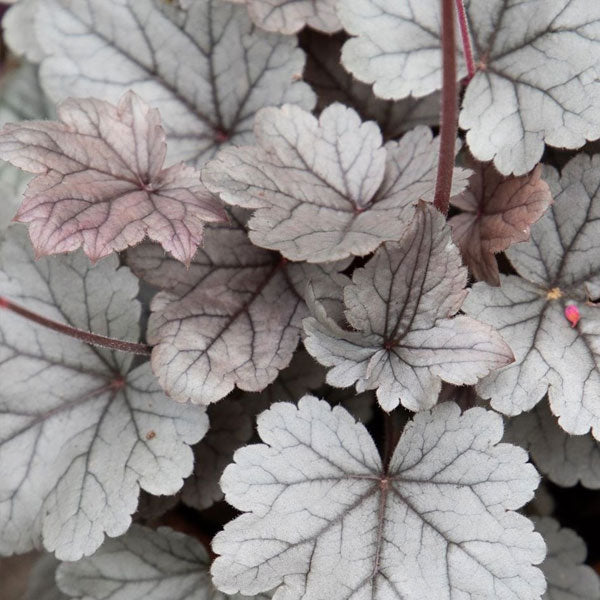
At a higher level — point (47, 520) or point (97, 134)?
point (97, 134)

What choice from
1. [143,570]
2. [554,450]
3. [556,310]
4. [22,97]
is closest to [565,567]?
[554,450]

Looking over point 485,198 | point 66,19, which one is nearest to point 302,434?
point 485,198

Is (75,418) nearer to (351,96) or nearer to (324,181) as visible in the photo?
(324,181)

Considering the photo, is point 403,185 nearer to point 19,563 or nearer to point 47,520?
point 47,520

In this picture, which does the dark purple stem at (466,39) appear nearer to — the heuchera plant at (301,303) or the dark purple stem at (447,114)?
→ the heuchera plant at (301,303)

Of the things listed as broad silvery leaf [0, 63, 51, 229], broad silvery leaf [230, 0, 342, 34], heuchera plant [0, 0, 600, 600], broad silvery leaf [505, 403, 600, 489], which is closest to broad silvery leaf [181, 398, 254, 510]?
heuchera plant [0, 0, 600, 600]

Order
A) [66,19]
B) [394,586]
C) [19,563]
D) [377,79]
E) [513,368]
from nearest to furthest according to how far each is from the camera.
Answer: [394,586] < [513,368] < [377,79] < [66,19] < [19,563]

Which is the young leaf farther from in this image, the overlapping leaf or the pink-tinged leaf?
the pink-tinged leaf
